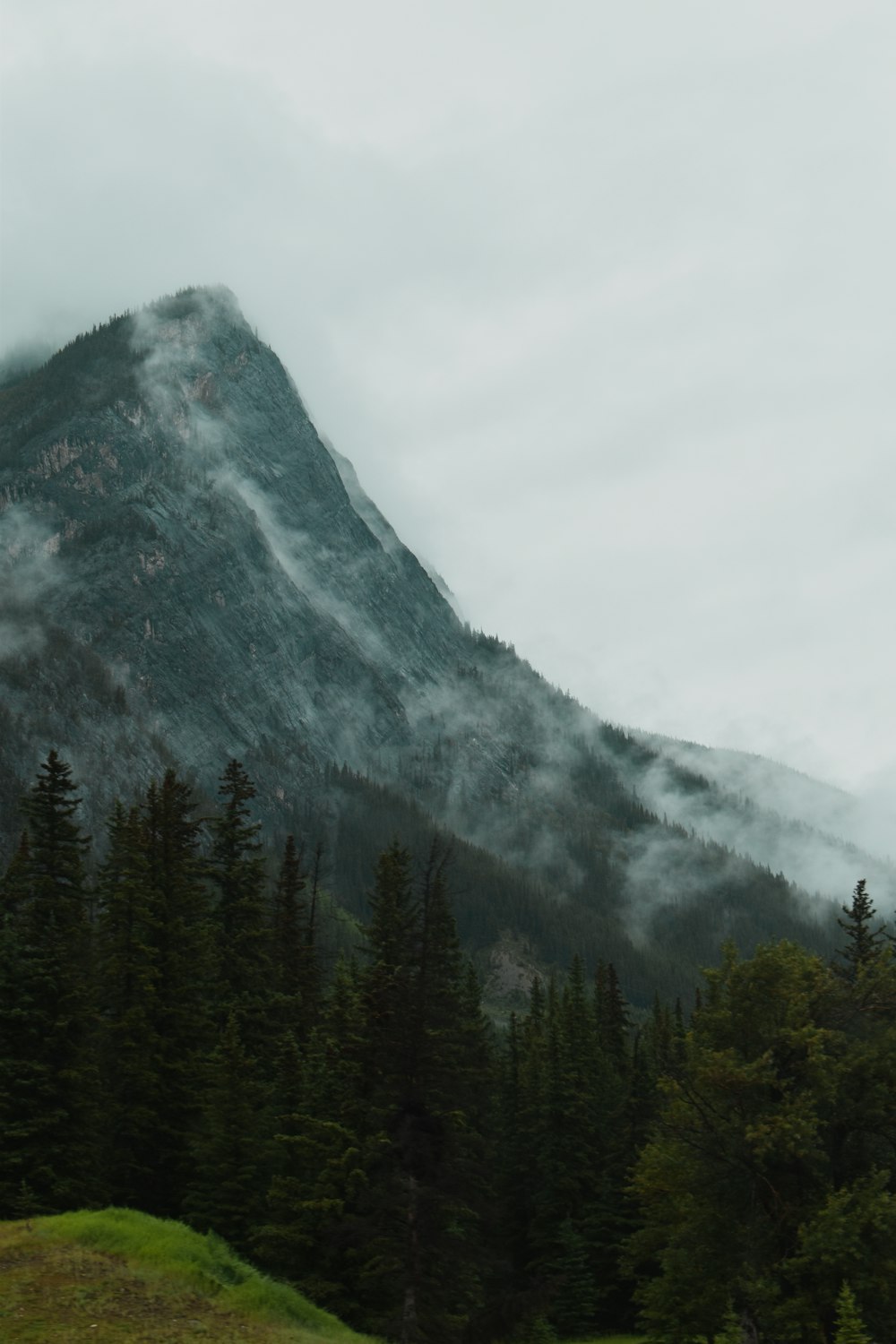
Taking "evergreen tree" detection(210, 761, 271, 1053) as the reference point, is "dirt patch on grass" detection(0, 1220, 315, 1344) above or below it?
below

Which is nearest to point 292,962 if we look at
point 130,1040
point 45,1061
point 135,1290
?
point 130,1040

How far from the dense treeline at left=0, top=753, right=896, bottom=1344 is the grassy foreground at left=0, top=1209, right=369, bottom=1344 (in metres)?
3.63

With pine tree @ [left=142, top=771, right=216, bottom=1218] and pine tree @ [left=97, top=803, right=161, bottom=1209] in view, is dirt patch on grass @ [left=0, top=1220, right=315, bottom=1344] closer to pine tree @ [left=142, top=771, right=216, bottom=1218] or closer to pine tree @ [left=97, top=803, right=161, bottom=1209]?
pine tree @ [left=97, top=803, right=161, bottom=1209]

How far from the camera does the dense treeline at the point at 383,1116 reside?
3006cm

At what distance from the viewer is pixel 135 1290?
20.7m

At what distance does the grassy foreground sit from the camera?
1892 cm

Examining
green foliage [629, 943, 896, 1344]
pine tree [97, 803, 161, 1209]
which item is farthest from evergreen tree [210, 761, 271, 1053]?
green foliage [629, 943, 896, 1344]

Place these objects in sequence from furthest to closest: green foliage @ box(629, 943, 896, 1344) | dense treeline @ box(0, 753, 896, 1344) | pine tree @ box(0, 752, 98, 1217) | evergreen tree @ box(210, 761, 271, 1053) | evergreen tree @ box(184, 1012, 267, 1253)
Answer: evergreen tree @ box(210, 761, 271, 1053), evergreen tree @ box(184, 1012, 267, 1253), pine tree @ box(0, 752, 98, 1217), green foliage @ box(629, 943, 896, 1344), dense treeline @ box(0, 753, 896, 1344)

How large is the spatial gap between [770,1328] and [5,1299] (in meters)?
21.4

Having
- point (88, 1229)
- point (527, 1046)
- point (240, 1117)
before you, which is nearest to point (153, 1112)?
point (240, 1117)

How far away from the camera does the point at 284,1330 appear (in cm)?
2116

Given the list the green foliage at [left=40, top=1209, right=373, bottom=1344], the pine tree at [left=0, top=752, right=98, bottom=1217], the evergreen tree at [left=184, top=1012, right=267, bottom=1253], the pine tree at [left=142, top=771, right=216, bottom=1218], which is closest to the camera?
the green foliage at [left=40, top=1209, right=373, bottom=1344]

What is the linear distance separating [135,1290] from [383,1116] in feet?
34.9

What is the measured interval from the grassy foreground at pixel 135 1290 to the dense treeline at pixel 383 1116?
363cm
